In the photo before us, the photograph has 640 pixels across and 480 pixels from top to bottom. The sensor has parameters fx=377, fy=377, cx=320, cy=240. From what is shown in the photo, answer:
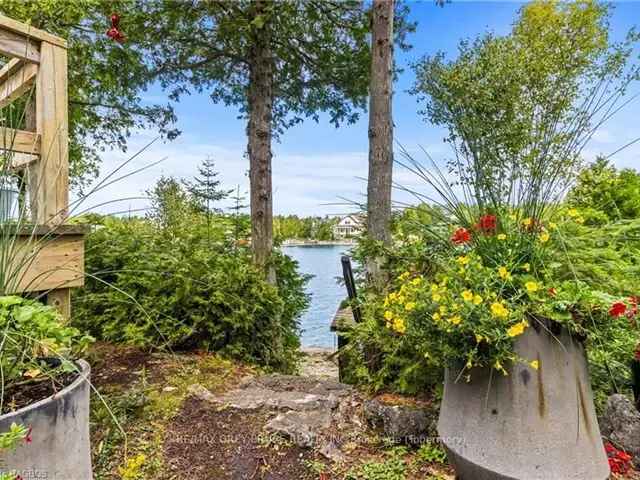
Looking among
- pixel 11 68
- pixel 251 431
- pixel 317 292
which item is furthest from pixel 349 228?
pixel 317 292

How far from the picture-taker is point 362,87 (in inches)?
190

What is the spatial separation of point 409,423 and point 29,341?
148 centimetres

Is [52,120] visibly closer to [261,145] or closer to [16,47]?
[16,47]

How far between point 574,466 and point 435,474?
0.52 meters

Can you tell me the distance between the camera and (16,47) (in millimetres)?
1826

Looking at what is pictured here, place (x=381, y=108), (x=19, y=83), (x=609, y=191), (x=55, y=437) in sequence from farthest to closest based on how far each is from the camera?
1. (x=381, y=108)
2. (x=609, y=191)
3. (x=19, y=83)
4. (x=55, y=437)

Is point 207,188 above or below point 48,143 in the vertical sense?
above

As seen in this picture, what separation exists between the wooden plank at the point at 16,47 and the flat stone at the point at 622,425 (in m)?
3.03

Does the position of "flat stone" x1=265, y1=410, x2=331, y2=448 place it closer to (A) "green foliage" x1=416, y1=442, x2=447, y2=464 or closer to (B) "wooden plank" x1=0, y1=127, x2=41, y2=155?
(A) "green foliage" x1=416, y1=442, x2=447, y2=464

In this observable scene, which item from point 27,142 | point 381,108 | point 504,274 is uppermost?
point 381,108

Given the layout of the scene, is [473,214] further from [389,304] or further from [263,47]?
[263,47]

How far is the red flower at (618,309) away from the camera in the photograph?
118cm

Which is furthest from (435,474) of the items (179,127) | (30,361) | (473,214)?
(179,127)

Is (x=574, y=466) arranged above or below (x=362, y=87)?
below
